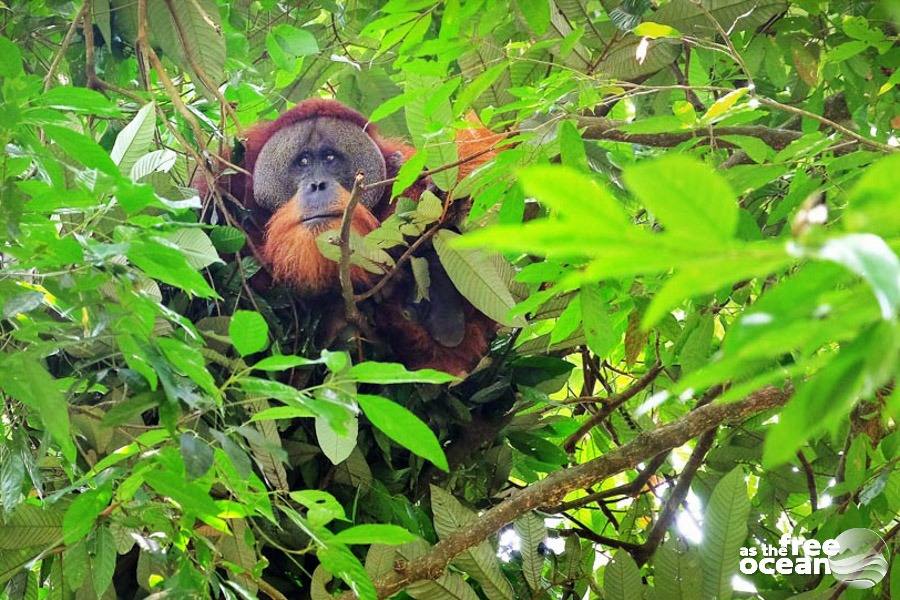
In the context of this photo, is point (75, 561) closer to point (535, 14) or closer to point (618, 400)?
point (535, 14)

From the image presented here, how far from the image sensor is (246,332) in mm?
1296

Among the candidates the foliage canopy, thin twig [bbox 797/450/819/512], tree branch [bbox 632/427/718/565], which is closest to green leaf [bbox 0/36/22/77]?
the foliage canopy

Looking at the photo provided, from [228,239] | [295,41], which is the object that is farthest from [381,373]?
[295,41]

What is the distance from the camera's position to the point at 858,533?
2.09 meters

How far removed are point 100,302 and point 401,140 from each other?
6.62ft

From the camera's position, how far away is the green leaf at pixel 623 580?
2.15 meters

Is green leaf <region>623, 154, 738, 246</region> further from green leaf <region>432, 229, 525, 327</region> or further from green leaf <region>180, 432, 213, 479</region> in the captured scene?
green leaf <region>432, 229, 525, 327</region>

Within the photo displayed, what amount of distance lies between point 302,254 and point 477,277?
551 millimetres

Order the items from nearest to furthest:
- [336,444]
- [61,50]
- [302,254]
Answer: [336,444] < [61,50] < [302,254]

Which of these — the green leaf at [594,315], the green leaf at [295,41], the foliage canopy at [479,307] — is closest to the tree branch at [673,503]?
the foliage canopy at [479,307]

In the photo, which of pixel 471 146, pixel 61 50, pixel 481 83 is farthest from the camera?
pixel 471 146

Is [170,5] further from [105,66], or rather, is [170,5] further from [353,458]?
[353,458]

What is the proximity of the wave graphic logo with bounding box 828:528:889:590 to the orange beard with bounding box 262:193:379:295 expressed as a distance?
1222 mm

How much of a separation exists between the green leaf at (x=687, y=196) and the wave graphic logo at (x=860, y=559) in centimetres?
160
